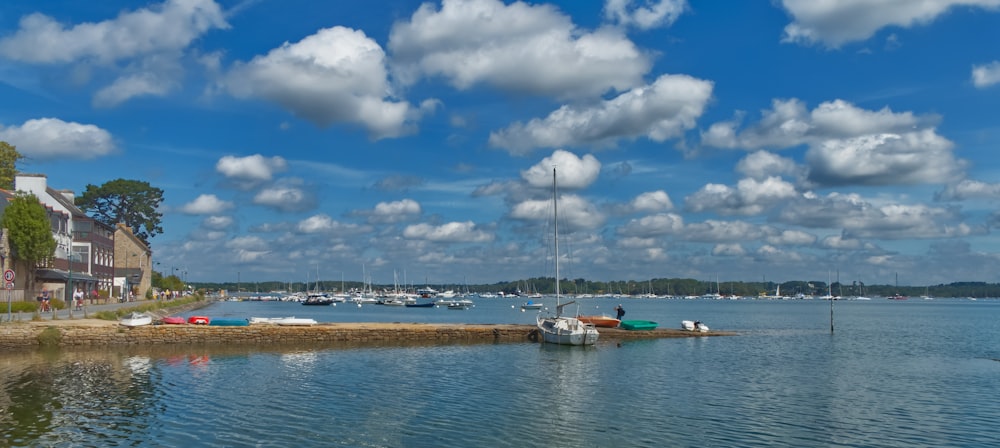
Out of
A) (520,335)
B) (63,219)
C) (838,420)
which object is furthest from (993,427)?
(63,219)

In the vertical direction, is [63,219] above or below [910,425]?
above

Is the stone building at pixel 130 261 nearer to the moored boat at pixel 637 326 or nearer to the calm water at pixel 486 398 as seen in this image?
the calm water at pixel 486 398

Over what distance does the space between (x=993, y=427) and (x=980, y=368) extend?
24287mm

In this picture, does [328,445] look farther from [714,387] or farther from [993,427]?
[993,427]

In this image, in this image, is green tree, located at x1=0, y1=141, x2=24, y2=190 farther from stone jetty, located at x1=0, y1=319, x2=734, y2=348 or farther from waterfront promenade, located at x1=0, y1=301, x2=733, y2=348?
stone jetty, located at x1=0, y1=319, x2=734, y2=348

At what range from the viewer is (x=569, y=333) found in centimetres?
5978

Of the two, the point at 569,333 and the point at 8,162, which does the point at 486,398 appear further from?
the point at 8,162

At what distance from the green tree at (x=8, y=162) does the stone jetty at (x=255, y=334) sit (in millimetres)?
53357

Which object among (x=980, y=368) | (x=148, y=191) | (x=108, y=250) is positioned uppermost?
(x=148, y=191)

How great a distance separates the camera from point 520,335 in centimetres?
6550

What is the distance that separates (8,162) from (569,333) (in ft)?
274

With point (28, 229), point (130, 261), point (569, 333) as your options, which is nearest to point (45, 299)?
point (28, 229)

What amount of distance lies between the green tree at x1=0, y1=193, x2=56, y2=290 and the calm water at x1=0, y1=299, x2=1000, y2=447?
27399 millimetres

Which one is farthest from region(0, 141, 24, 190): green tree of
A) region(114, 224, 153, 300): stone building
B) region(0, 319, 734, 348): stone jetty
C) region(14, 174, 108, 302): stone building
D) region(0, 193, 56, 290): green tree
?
region(0, 319, 734, 348): stone jetty
